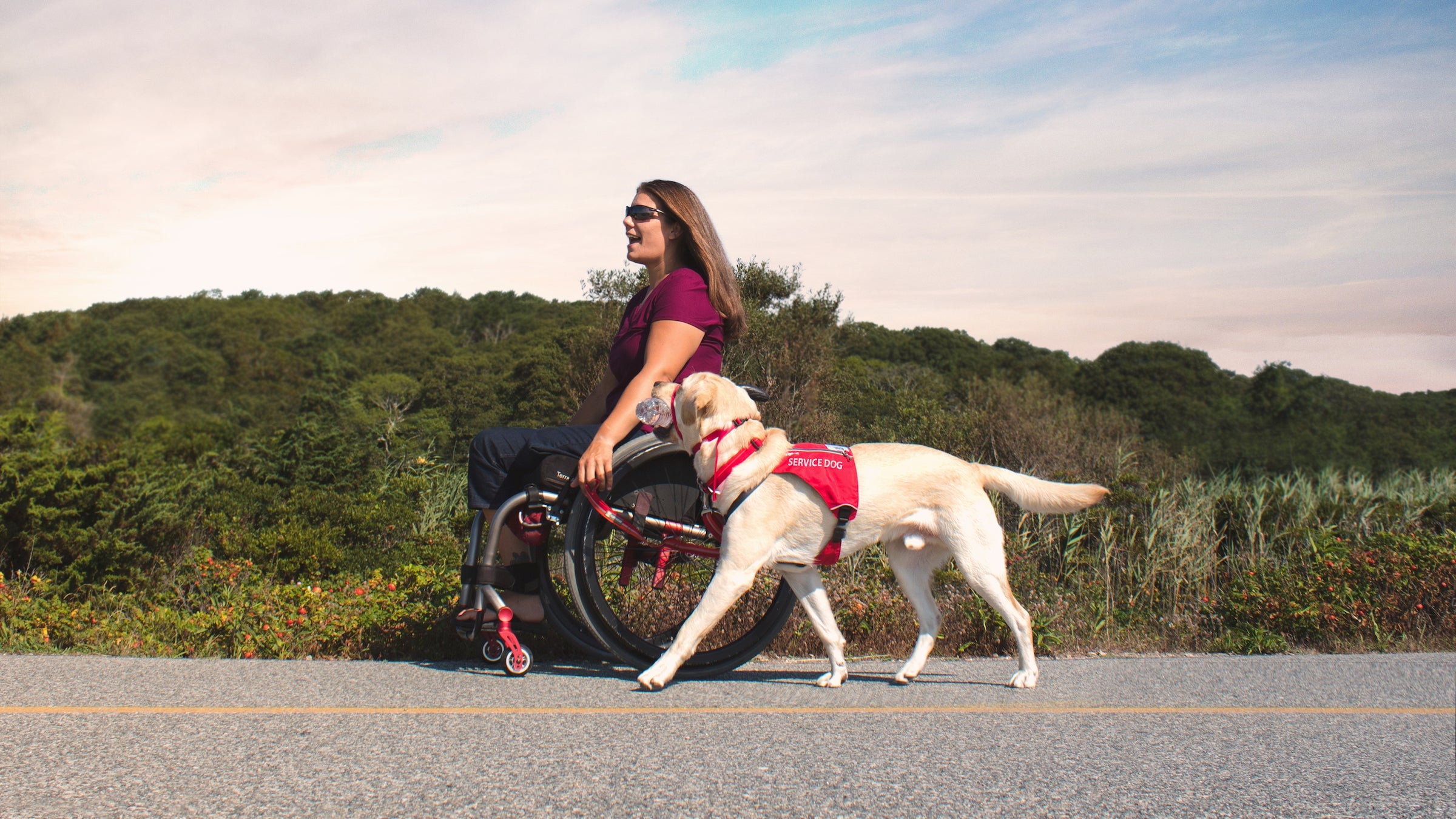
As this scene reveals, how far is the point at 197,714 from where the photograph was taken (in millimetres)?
3291

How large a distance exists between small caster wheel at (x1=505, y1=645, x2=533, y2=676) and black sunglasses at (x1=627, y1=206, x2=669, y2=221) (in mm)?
1850

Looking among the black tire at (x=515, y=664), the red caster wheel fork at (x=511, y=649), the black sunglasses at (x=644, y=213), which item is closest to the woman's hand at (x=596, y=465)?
the red caster wheel fork at (x=511, y=649)

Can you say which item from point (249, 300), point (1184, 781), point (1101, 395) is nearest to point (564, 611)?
point (1184, 781)

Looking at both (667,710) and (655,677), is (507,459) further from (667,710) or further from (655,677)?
(667,710)

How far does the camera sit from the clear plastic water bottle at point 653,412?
374cm

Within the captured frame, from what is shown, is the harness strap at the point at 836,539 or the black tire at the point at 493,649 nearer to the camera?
the harness strap at the point at 836,539

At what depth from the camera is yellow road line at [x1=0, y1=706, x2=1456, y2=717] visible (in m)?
3.33

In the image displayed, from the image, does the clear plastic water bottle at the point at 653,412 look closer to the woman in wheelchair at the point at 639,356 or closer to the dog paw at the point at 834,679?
the woman in wheelchair at the point at 639,356

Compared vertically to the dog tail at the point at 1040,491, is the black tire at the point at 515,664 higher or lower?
lower

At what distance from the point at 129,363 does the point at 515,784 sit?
50.3 metres

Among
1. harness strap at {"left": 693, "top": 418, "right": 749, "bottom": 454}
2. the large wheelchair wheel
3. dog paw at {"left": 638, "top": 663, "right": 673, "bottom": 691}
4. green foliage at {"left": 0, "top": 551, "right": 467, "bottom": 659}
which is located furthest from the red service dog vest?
green foliage at {"left": 0, "top": 551, "right": 467, "bottom": 659}

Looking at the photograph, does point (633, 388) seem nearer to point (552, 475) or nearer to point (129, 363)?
point (552, 475)

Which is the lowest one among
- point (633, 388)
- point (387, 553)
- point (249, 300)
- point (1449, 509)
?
point (387, 553)

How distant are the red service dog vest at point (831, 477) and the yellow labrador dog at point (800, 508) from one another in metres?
0.03
